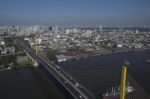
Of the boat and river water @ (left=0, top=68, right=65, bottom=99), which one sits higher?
the boat

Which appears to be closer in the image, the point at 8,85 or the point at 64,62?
the point at 8,85

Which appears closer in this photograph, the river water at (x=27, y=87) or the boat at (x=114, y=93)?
the boat at (x=114, y=93)

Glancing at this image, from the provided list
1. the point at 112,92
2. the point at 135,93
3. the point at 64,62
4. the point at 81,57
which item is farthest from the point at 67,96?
Answer: the point at 81,57

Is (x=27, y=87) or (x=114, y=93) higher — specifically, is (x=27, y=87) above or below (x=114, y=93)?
below

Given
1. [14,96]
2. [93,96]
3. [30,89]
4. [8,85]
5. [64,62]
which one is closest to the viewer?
[93,96]

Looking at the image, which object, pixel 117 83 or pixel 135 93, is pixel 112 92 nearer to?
pixel 135 93

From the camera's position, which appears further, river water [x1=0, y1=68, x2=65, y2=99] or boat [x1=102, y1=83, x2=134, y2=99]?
river water [x1=0, y1=68, x2=65, y2=99]

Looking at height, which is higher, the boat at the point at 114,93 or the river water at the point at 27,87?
the boat at the point at 114,93

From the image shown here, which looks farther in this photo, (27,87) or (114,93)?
(27,87)
